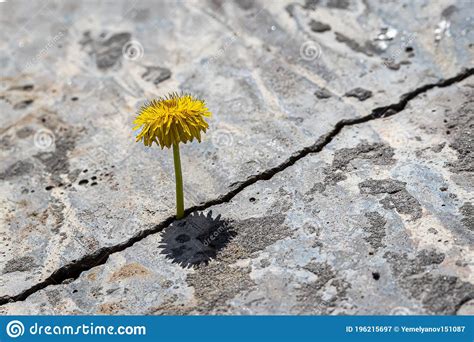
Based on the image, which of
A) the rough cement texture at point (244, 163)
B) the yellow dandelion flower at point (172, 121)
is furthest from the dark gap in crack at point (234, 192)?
the yellow dandelion flower at point (172, 121)

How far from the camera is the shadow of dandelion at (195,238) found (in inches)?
126

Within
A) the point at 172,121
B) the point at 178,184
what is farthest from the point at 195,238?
the point at 172,121

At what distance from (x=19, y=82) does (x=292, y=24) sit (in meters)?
1.82

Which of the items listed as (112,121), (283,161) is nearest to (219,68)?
(112,121)

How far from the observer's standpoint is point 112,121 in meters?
4.13

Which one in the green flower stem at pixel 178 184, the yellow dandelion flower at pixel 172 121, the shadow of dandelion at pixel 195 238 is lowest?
the shadow of dandelion at pixel 195 238

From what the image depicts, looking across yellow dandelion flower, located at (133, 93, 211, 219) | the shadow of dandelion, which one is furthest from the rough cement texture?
yellow dandelion flower, located at (133, 93, 211, 219)

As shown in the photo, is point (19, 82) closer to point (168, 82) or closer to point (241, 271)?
point (168, 82)

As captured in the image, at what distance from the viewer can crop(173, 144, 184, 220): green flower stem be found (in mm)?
3246

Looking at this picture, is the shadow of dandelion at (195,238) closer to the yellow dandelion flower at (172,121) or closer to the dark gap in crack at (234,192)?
the dark gap in crack at (234,192)

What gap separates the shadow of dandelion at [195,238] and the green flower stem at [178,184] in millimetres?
50

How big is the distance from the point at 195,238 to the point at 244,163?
57 cm

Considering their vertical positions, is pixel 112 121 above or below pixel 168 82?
below

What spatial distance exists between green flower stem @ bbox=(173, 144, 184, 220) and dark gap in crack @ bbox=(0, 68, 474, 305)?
0.17ft
